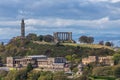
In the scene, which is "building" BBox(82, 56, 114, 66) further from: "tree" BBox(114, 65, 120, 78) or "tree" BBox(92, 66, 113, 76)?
"tree" BBox(114, 65, 120, 78)

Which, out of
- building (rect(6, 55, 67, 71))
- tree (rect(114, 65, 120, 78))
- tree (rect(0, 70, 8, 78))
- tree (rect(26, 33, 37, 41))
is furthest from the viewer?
tree (rect(26, 33, 37, 41))

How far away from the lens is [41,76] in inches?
2719

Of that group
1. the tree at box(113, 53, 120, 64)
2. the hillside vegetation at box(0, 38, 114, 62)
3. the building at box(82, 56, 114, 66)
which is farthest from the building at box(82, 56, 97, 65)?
the hillside vegetation at box(0, 38, 114, 62)

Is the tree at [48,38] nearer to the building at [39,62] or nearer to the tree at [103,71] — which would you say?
the building at [39,62]

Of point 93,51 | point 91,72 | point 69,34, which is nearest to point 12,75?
point 91,72

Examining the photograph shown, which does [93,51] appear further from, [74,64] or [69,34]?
[69,34]

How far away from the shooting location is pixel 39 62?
93500 mm

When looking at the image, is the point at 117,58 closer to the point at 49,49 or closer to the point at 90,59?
the point at 90,59

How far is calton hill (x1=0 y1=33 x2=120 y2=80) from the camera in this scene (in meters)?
68.9

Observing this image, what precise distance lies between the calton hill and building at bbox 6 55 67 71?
1826mm

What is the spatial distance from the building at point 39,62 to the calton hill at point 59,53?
183 cm

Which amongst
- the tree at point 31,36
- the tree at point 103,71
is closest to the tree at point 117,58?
the tree at point 103,71

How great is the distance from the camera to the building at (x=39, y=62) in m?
89.3

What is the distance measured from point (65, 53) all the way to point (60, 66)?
10499 millimetres
